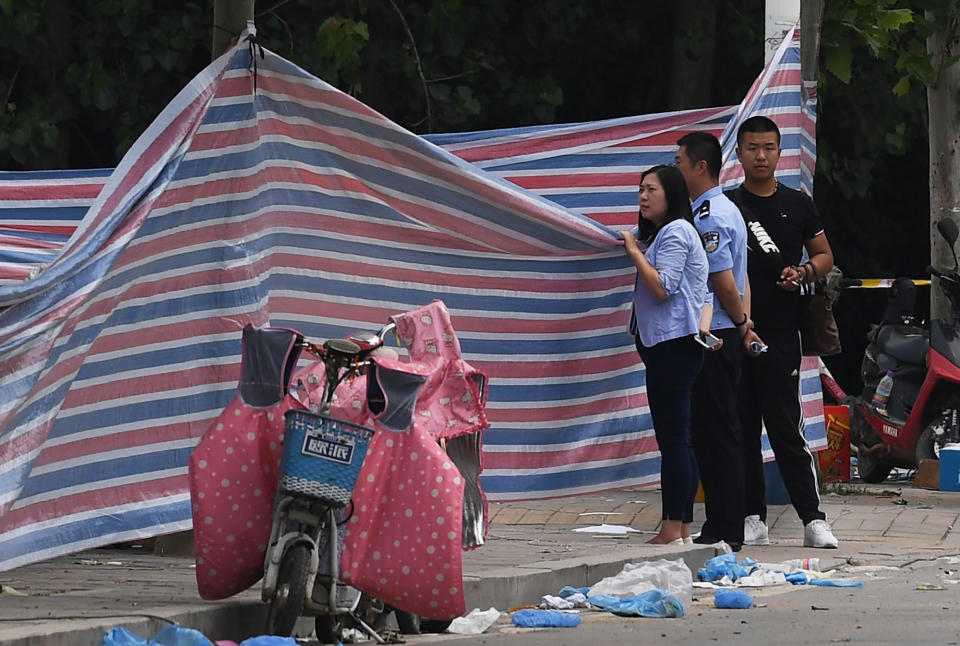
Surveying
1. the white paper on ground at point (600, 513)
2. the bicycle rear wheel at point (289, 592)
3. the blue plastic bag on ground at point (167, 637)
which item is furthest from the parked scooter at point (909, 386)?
the blue plastic bag on ground at point (167, 637)

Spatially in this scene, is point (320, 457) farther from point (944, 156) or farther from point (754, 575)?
point (944, 156)

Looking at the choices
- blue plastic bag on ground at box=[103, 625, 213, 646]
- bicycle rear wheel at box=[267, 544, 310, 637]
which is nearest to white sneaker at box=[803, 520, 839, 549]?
bicycle rear wheel at box=[267, 544, 310, 637]

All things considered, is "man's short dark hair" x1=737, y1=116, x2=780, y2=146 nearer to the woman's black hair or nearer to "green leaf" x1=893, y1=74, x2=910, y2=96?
the woman's black hair

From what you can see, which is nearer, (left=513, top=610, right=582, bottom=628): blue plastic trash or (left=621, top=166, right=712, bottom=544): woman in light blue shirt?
(left=513, top=610, right=582, bottom=628): blue plastic trash

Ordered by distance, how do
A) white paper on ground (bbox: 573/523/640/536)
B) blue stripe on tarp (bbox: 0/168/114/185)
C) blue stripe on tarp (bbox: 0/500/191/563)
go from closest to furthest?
blue stripe on tarp (bbox: 0/500/191/563)
blue stripe on tarp (bbox: 0/168/114/185)
white paper on ground (bbox: 573/523/640/536)

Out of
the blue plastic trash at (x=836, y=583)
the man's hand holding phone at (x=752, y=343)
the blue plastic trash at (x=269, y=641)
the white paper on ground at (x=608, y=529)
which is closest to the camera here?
the blue plastic trash at (x=269, y=641)

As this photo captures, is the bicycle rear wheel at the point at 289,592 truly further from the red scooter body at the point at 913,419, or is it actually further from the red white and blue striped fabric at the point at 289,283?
the red scooter body at the point at 913,419

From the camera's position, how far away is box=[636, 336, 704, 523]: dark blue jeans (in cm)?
823

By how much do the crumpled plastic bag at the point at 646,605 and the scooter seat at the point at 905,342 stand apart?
6205mm

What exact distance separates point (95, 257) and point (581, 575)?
2382 millimetres

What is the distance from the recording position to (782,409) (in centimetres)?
895

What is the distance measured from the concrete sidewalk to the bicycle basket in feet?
1.89

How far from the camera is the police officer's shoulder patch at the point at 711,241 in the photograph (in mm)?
8539

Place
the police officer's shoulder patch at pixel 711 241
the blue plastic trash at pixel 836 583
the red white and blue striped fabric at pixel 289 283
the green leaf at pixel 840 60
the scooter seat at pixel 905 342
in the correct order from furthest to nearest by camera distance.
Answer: the scooter seat at pixel 905 342 < the green leaf at pixel 840 60 < the police officer's shoulder patch at pixel 711 241 < the blue plastic trash at pixel 836 583 < the red white and blue striped fabric at pixel 289 283
